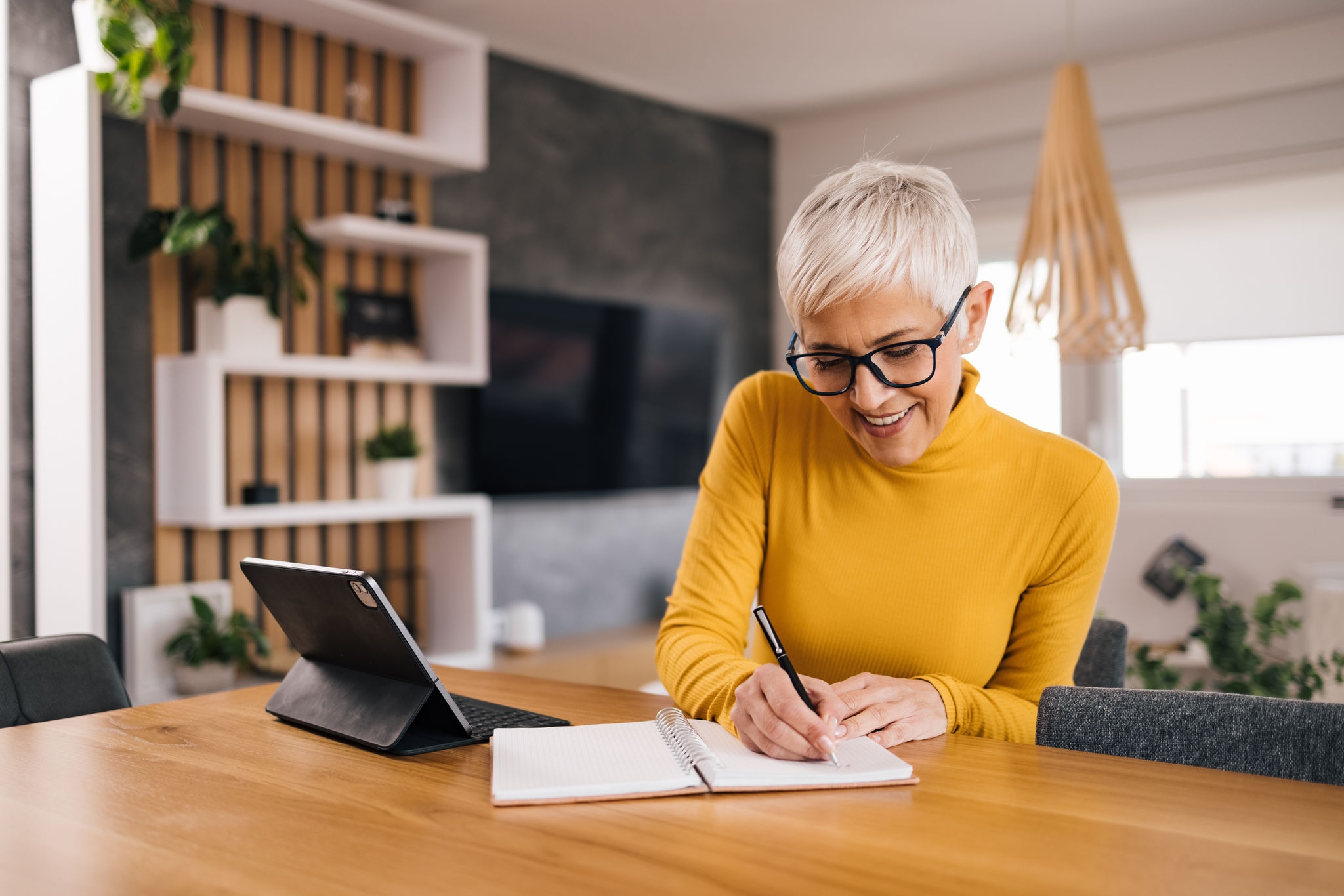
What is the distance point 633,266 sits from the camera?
4.67 meters

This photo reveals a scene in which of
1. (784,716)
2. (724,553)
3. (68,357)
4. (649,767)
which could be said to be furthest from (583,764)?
(68,357)

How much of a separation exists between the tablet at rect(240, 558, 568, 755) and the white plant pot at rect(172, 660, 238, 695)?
1842 millimetres

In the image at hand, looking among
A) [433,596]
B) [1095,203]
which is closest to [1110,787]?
[1095,203]

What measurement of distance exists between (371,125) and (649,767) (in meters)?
3.19

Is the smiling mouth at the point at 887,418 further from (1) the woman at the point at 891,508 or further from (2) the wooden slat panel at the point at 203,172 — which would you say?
(2) the wooden slat panel at the point at 203,172

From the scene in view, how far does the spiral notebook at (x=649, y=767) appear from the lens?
33.9 inches

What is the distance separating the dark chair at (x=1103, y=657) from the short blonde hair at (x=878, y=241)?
54 cm

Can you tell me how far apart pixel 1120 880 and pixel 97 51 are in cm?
276

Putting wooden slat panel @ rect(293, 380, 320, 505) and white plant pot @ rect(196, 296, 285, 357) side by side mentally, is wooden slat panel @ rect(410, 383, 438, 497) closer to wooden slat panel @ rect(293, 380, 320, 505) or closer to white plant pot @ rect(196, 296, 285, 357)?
wooden slat panel @ rect(293, 380, 320, 505)

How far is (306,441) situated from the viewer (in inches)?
135

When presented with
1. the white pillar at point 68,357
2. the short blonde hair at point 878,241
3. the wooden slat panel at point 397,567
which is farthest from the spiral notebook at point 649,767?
the wooden slat panel at point 397,567

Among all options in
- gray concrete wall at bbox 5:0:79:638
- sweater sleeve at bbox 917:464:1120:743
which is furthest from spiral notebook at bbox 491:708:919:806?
gray concrete wall at bbox 5:0:79:638

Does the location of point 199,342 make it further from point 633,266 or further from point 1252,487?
point 1252,487

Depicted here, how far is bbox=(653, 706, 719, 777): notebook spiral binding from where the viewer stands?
921 millimetres
